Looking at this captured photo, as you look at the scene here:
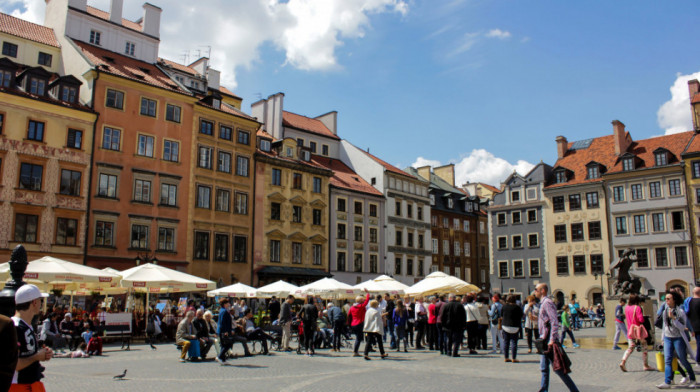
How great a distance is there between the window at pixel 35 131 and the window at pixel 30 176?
1.46m

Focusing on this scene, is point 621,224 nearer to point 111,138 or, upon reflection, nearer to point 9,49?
point 111,138

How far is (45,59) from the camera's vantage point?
36875 mm

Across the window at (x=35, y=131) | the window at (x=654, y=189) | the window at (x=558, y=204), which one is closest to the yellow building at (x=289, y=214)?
the window at (x=35, y=131)

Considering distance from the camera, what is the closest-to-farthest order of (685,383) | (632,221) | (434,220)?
(685,383)
(632,221)
(434,220)

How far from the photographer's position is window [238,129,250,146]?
136 feet

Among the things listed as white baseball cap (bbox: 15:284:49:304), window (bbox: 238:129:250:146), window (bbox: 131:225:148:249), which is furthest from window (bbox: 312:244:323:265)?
white baseball cap (bbox: 15:284:49:304)

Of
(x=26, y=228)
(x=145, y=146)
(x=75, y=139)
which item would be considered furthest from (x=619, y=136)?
(x=26, y=228)

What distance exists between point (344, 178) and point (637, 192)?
24206 mm

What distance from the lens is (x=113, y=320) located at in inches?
809

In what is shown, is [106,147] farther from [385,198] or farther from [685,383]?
[685,383]

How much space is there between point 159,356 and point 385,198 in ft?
116

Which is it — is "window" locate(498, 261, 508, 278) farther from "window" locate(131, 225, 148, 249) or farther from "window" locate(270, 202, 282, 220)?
"window" locate(131, 225, 148, 249)

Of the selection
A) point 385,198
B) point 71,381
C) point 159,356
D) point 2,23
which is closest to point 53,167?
point 2,23

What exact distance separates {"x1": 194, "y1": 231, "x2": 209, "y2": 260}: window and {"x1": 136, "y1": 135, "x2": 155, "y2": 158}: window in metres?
5.74
